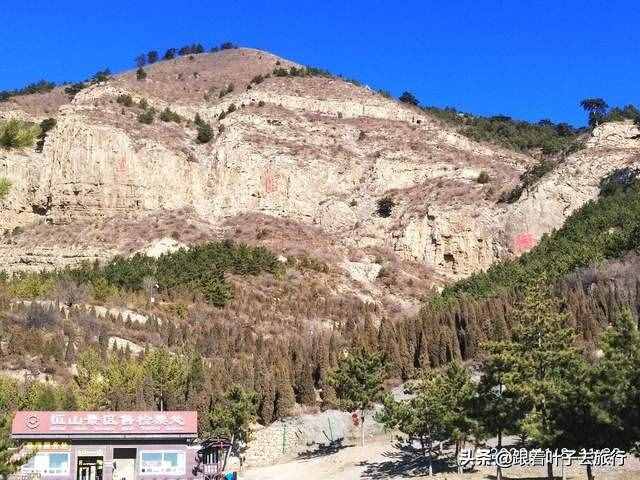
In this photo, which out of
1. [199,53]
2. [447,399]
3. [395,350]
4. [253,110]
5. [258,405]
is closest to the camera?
[447,399]

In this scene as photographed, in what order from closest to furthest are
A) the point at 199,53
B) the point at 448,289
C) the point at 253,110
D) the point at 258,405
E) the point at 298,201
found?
the point at 258,405, the point at 448,289, the point at 298,201, the point at 253,110, the point at 199,53

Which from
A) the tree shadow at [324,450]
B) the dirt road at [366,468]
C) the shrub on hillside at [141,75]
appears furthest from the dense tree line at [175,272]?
the shrub on hillside at [141,75]

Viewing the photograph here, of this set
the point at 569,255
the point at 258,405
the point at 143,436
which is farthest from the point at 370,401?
the point at 569,255

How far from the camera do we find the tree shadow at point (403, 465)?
3340cm

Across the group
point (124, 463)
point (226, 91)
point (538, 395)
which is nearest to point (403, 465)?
point (538, 395)

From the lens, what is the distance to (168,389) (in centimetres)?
4262

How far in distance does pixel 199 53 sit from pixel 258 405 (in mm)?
102375

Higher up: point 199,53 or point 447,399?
point 199,53

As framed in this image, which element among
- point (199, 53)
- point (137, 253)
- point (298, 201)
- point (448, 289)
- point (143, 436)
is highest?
point (199, 53)

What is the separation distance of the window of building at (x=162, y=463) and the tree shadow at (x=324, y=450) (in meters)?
11.4

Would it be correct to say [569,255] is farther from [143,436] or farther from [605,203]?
[143,436]

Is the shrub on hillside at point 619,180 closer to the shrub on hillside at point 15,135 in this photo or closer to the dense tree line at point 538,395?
the dense tree line at point 538,395

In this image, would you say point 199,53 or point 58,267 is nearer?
point 58,267

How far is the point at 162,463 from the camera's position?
28.9 metres
